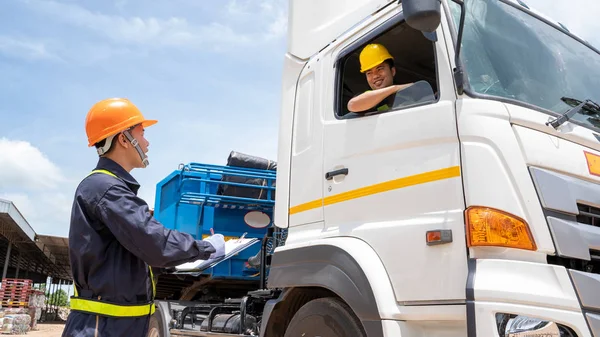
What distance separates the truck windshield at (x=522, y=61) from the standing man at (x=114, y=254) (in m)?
1.73

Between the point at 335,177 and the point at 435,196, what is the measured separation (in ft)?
2.67

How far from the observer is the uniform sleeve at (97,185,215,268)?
2.27 m

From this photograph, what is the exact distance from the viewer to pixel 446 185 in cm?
262

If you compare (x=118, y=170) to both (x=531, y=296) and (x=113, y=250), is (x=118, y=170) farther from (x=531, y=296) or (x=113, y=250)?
(x=531, y=296)

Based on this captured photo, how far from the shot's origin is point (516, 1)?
346 cm

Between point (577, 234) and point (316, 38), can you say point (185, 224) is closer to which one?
point (316, 38)

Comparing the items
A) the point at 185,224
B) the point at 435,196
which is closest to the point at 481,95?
Answer: the point at 435,196

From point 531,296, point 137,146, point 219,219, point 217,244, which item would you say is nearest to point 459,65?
point 531,296

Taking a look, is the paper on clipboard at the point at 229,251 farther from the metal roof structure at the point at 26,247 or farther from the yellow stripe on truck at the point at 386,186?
the metal roof structure at the point at 26,247

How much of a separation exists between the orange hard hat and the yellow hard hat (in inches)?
59.8

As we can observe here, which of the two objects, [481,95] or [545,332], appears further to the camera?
[481,95]

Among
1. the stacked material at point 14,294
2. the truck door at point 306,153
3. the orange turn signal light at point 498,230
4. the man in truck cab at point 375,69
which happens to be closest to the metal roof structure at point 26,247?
the stacked material at point 14,294

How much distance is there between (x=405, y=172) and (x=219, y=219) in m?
3.35

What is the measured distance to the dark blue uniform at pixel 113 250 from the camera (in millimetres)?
2266
